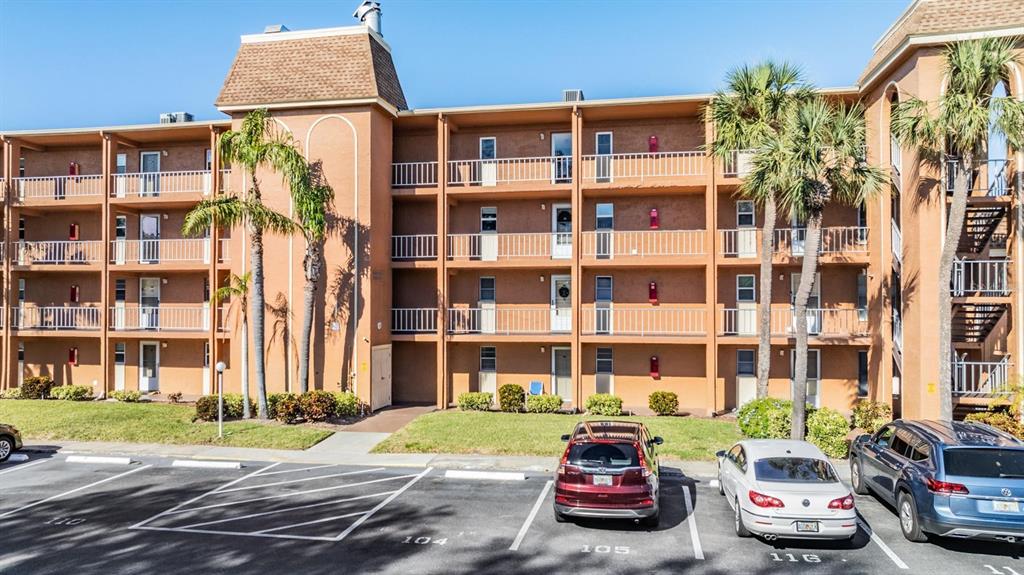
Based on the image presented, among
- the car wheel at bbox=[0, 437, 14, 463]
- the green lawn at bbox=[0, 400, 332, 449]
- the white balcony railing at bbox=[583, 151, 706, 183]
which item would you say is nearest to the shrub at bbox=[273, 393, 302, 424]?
the green lawn at bbox=[0, 400, 332, 449]

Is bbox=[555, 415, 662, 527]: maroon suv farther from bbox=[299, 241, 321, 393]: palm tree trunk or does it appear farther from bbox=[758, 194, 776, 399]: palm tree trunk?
bbox=[299, 241, 321, 393]: palm tree trunk

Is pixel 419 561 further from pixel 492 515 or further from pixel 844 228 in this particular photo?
pixel 844 228

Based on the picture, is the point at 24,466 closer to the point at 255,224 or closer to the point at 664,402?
the point at 255,224

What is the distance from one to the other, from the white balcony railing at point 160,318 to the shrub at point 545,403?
43.3 ft

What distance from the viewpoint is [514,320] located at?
2380cm

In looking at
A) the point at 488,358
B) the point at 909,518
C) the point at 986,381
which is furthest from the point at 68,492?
the point at 986,381

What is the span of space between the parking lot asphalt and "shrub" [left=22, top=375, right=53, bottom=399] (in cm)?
1181

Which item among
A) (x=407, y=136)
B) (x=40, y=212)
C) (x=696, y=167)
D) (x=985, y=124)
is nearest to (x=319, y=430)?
(x=407, y=136)

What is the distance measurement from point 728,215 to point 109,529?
804 inches

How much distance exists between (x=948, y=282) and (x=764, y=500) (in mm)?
10494

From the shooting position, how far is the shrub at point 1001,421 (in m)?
16.6

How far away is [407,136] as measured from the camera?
82.6ft

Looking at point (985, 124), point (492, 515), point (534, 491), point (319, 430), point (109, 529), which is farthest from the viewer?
point (319, 430)

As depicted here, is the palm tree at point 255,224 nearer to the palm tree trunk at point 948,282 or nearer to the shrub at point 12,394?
the shrub at point 12,394
